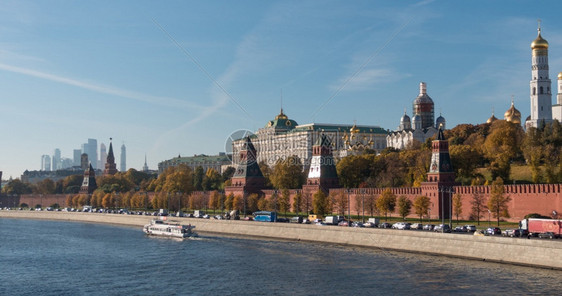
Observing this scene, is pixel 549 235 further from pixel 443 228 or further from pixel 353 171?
pixel 353 171

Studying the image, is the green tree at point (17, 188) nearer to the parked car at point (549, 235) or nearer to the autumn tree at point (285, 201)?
the autumn tree at point (285, 201)

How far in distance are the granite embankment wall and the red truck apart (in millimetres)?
7215

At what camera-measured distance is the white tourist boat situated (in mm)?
79438

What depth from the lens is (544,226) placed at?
Answer: 5675 cm

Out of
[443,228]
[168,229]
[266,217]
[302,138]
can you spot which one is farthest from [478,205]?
[302,138]

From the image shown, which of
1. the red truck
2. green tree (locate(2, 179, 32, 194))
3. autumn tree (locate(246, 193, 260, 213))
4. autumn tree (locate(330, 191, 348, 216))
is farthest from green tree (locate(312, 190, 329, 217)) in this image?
green tree (locate(2, 179, 32, 194))

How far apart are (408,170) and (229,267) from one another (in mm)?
57561

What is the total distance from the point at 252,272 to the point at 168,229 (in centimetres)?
3360

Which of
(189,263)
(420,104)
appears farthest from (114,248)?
(420,104)

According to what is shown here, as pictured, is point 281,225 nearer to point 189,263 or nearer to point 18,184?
point 189,263

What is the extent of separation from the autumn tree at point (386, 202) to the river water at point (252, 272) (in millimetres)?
17318

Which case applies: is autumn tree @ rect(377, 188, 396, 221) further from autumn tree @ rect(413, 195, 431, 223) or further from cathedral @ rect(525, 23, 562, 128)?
cathedral @ rect(525, 23, 562, 128)

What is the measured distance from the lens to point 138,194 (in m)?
142

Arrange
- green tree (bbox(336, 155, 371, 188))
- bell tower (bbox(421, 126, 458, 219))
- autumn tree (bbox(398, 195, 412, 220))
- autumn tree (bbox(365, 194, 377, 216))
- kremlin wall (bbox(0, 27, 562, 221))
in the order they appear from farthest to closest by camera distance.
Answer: green tree (bbox(336, 155, 371, 188)), autumn tree (bbox(365, 194, 377, 216)), autumn tree (bbox(398, 195, 412, 220)), bell tower (bbox(421, 126, 458, 219)), kremlin wall (bbox(0, 27, 562, 221))
